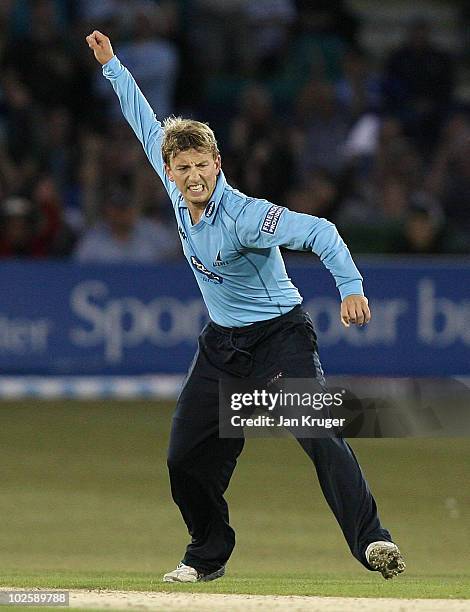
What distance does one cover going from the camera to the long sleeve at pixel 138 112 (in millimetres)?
7180

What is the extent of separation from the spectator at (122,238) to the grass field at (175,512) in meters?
1.97

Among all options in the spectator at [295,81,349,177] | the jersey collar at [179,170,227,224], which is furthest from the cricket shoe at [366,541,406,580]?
the spectator at [295,81,349,177]

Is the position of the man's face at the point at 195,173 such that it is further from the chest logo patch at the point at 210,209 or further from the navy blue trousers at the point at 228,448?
the navy blue trousers at the point at 228,448

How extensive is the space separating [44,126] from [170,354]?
3.24 meters

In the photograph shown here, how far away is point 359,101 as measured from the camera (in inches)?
658

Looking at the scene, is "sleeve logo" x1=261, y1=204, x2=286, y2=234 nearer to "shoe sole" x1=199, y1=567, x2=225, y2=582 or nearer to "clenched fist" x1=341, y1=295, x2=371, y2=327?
"clenched fist" x1=341, y1=295, x2=371, y2=327

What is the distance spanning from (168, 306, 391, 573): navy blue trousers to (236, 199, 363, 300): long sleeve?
455 millimetres

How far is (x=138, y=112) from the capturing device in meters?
7.30

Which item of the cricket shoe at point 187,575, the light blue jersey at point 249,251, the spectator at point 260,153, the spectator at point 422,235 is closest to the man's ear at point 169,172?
the light blue jersey at point 249,251

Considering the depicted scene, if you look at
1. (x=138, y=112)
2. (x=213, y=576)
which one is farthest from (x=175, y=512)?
(x=138, y=112)

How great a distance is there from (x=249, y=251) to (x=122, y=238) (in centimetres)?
802

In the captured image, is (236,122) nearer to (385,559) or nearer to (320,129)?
(320,129)

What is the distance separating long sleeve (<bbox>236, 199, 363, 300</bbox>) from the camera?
633 cm

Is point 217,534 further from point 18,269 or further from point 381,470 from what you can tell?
point 18,269
